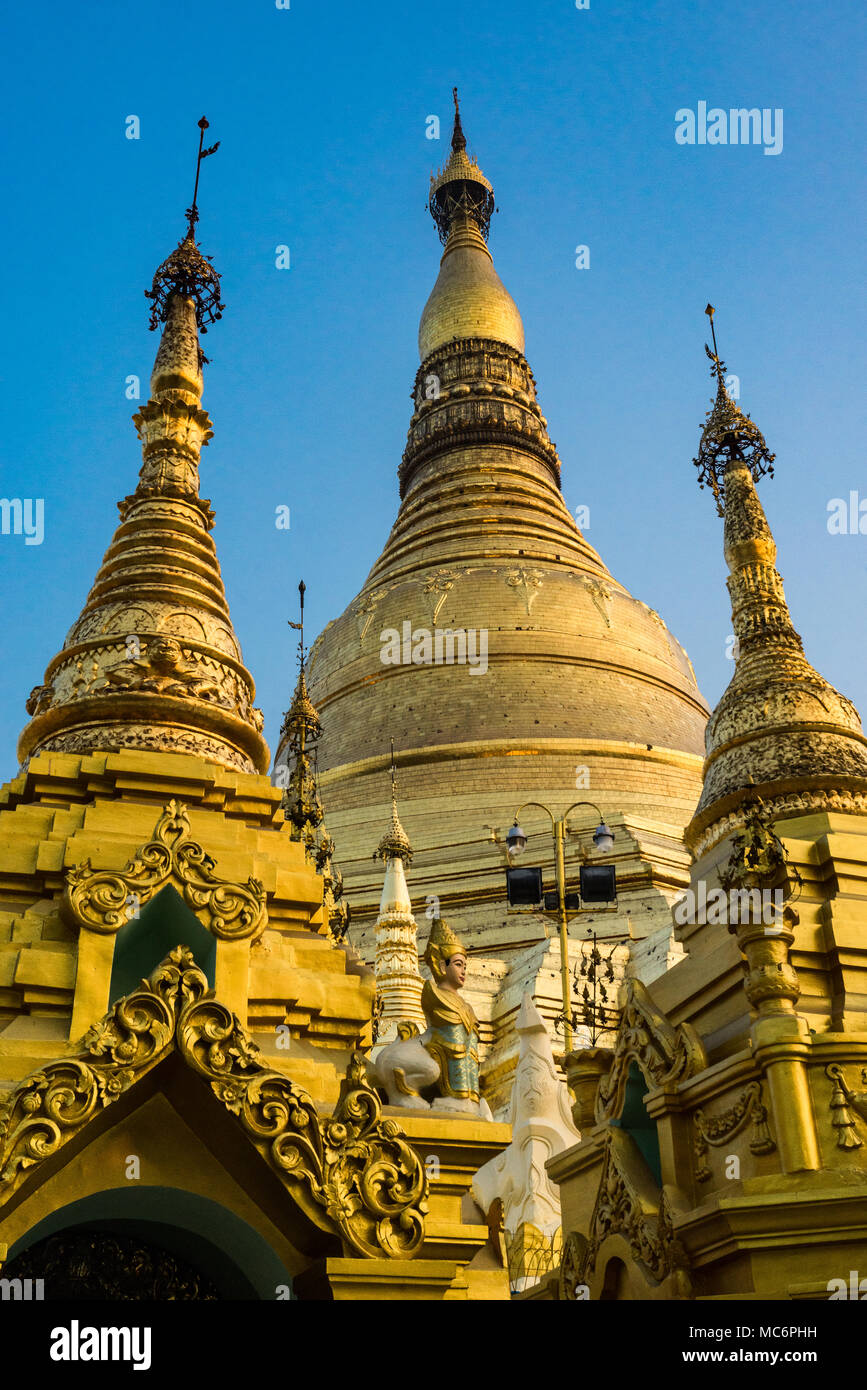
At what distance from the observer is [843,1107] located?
769cm

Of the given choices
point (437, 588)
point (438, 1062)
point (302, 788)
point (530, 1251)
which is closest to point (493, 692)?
point (437, 588)

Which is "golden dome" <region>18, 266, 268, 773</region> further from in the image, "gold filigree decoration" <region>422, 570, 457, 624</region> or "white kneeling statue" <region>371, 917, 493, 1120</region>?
"gold filigree decoration" <region>422, 570, 457, 624</region>

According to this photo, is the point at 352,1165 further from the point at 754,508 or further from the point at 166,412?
the point at 754,508

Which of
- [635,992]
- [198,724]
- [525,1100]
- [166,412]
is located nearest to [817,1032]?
[635,992]

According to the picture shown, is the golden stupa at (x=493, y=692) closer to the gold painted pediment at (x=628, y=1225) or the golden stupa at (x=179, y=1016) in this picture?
the golden stupa at (x=179, y=1016)

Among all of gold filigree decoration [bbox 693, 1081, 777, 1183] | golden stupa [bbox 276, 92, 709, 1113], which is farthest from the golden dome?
golden stupa [bbox 276, 92, 709, 1113]

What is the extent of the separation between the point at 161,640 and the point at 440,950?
4908mm

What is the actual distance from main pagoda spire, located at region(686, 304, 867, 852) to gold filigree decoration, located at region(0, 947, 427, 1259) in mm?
5058

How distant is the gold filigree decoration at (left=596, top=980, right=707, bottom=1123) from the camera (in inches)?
352

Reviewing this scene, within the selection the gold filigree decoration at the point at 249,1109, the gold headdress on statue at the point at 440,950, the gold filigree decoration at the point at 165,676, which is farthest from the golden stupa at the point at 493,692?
the gold filigree decoration at the point at 249,1109

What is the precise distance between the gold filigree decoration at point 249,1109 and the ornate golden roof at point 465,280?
46.0 metres

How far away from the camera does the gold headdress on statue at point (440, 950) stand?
7371mm
